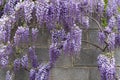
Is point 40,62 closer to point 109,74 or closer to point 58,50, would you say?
point 58,50

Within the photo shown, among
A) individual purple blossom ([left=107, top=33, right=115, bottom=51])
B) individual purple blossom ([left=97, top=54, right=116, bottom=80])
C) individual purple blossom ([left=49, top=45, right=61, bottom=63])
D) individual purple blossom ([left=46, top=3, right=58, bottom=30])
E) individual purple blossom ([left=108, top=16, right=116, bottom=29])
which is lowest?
individual purple blossom ([left=97, top=54, right=116, bottom=80])

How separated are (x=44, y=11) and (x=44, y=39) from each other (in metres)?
0.55

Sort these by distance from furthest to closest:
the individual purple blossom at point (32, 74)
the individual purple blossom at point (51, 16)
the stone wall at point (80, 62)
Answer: the stone wall at point (80, 62)
the individual purple blossom at point (32, 74)
the individual purple blossom at point (51, 16)

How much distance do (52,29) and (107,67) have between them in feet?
2.52

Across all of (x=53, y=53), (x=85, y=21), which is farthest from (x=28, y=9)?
(x=85, y=21)

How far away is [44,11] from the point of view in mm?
3723

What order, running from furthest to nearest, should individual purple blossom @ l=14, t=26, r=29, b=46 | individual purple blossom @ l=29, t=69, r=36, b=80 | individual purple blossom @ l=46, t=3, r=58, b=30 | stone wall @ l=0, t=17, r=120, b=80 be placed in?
stone wall @ l=0, t=17, r=120, b=80, individual purple blossom @ l=29, t=69, r=36, b=80, individual purple blossom @ l=14, t=26, r=29, b=46, individual purple blossom @ l=46, t=3, r=58, b=30

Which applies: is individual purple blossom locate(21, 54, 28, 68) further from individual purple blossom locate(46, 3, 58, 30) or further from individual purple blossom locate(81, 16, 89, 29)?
individual purple blossom locate(81, 16, 89, 29)

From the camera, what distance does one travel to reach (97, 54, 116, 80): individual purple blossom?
376cm

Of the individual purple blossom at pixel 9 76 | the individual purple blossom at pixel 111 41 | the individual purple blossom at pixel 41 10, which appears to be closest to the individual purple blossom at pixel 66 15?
the individual purple blossom at pixel 41 10

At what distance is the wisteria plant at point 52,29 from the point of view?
12.3ft

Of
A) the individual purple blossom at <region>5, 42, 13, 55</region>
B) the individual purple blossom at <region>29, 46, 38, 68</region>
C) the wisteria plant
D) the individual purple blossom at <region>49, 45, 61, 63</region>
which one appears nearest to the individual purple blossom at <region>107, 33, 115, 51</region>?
the wisteria plant

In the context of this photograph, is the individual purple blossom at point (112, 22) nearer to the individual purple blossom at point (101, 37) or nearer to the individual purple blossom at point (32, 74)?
the individual purple blossom at point (101, 37)

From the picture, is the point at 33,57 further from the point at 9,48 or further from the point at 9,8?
the point at 9,8
